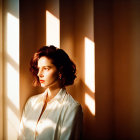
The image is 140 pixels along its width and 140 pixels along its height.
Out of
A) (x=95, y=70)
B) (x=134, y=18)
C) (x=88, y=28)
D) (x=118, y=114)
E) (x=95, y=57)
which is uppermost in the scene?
(x=134, y=18)

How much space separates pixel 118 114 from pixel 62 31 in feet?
4.21

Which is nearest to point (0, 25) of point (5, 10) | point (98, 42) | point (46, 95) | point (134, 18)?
point (5, 10)

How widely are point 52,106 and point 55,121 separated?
0.48 feet

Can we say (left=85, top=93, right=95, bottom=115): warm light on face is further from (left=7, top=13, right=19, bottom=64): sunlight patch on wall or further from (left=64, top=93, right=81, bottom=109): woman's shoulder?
(left=7, top=13, right=19, bottom=64): sunlight patch on wall

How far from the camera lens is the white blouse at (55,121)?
1372mm

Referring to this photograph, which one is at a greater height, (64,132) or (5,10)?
(5,10)

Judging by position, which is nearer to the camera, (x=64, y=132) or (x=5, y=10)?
(x=64, y=132)

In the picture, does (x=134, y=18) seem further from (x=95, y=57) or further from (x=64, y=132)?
(x=64, y=132)

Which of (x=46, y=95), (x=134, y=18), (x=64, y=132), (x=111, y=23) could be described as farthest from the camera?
(x=111, y=23)

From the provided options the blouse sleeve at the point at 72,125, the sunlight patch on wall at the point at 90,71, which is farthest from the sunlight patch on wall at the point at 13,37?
the sunlight patch on wall at the point at 90,71

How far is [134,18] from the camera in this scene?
204 cm

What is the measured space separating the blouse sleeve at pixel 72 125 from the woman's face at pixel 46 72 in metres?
0.30

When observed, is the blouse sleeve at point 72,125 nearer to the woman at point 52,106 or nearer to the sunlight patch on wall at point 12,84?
the woman at point 52,106

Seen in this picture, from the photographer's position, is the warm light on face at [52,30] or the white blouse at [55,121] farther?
the warm light on face at [52,30]
